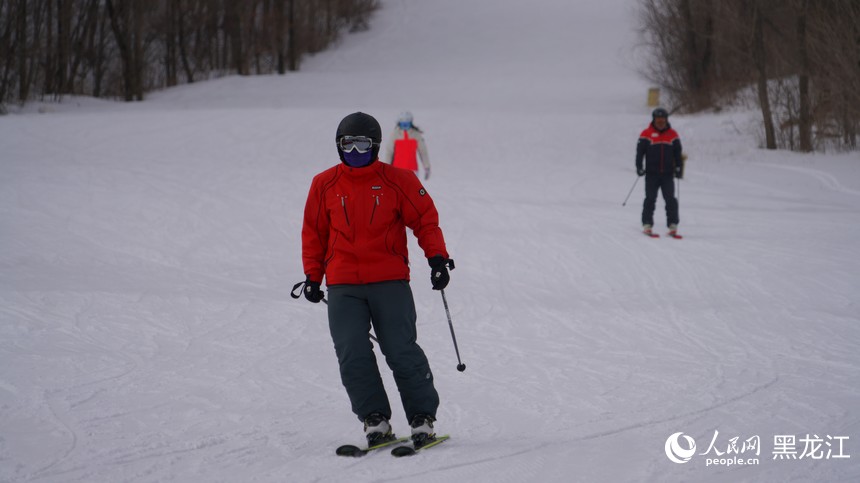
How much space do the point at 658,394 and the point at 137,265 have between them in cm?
638

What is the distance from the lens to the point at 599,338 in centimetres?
736

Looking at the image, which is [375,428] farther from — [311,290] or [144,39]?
[144,39]

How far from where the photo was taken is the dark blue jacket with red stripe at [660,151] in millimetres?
11859

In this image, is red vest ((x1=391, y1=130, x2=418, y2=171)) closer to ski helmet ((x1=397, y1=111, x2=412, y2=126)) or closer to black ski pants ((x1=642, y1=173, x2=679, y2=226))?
ski helmet ((x1=397, y1=111, x2=412, y2=126))

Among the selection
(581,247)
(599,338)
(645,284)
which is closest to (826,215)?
(581,247)

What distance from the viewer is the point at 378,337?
4.41 meters

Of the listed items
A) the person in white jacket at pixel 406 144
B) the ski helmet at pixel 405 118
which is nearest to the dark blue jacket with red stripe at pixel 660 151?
the person in white jacket at pixel 406 144

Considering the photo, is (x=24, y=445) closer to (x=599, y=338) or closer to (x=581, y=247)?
(x=599, y=338)

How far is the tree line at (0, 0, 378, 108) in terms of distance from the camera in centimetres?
3123

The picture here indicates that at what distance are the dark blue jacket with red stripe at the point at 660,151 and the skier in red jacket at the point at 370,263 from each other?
8126mm

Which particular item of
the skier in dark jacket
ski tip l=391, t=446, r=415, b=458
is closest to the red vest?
the skier in dark jacket

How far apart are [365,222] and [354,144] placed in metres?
0.38

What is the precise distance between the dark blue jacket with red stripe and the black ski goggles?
27.0 feet

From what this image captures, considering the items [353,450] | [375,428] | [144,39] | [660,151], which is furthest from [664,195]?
[144,39]
